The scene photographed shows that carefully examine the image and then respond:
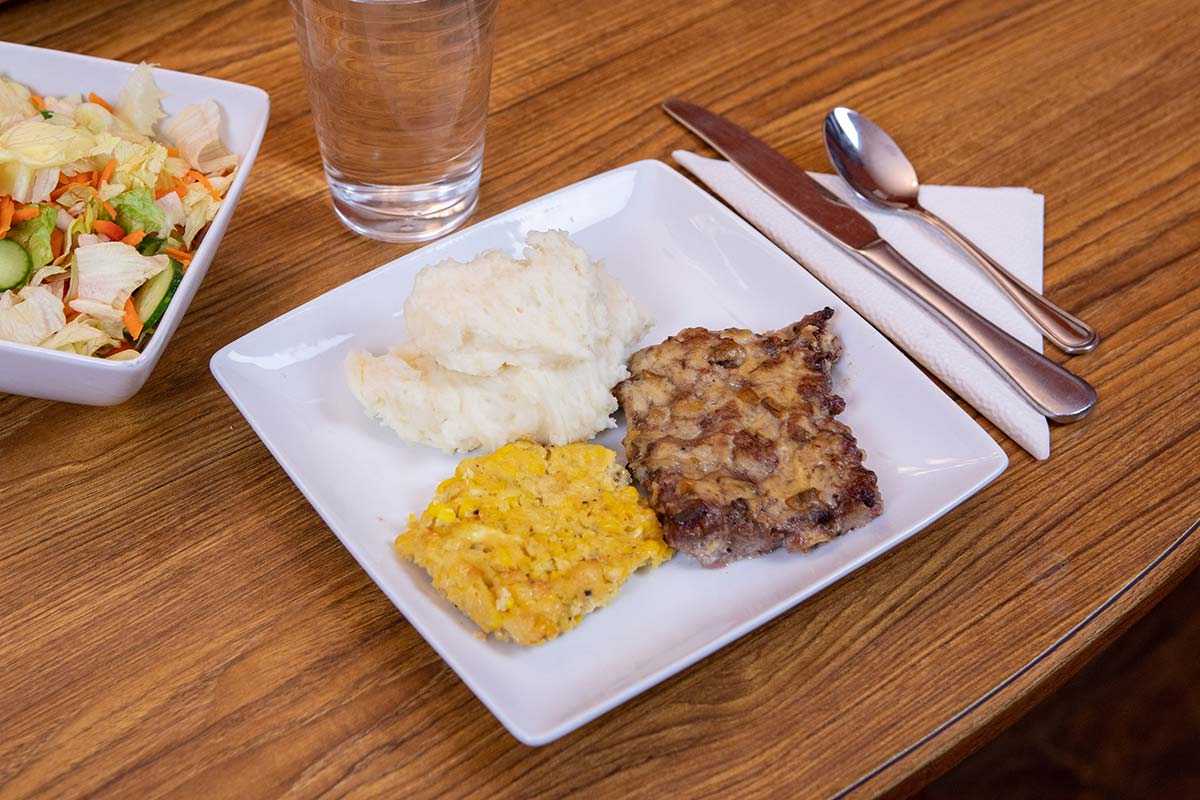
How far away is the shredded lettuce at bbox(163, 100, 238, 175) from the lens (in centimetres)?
200

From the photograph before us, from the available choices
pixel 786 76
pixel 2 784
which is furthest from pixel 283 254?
pixel 786 76

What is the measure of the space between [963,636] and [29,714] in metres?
1.27

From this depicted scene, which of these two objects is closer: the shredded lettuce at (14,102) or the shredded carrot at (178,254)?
the shredded carrot at (178,254)

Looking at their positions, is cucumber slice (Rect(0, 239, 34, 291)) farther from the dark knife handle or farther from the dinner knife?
the dark knife handle

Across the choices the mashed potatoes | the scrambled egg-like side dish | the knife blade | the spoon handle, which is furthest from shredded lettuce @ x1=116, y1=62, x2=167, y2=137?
the spoon handle

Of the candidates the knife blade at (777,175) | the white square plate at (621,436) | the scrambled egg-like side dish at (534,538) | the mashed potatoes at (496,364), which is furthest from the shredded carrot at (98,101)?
the knife blade at (777,175)

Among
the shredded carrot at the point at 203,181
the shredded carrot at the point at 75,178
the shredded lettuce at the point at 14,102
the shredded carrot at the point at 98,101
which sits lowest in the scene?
the shredded carrot at the point at 203,181

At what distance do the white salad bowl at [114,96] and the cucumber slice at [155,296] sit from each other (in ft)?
0.10

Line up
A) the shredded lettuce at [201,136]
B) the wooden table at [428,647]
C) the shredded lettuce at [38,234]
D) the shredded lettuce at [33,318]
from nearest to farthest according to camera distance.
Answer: the wooden table at [428,647] → the shredded lettuce at [33,318] → the shredded lettuce at [38,234] → the shredded lettuce at [201,136]

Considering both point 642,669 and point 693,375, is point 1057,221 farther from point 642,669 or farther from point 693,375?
point 642,669

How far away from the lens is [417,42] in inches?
73.5

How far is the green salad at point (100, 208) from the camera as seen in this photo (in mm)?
1713

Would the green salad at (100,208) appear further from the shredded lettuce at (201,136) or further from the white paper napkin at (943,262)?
the white paper napkin at (943,262)

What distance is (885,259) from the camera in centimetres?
212
